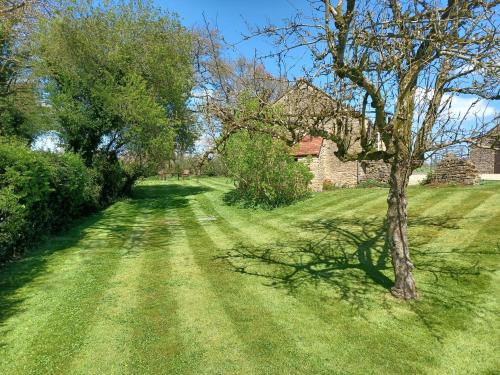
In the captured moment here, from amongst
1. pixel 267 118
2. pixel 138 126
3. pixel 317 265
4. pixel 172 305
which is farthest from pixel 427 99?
pixel 138 126

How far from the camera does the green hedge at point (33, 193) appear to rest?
8336 millimetres

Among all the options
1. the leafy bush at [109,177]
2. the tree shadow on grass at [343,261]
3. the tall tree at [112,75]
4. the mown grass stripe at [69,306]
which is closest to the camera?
the mown grass stripe at [69,306]

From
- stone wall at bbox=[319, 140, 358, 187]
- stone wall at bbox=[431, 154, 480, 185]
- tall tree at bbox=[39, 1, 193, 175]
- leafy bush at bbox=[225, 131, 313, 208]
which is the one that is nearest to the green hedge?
tall tree at bbox=[39, 1, 193, 175]

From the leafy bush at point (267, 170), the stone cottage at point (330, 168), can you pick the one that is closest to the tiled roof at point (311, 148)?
the stone cottage at point (330, 168)

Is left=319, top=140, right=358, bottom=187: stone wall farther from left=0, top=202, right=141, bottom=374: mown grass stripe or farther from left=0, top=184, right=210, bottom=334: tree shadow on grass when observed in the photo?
left=0, top=202, right=141, bottom=374: mown grass stripe

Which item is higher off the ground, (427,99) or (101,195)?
(427,99)

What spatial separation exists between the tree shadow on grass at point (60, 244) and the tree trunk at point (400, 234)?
646cm

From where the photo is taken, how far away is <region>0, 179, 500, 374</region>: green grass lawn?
4.63 m

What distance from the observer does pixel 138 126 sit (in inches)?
757

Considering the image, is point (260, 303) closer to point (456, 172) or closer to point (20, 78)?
point (456, 172)

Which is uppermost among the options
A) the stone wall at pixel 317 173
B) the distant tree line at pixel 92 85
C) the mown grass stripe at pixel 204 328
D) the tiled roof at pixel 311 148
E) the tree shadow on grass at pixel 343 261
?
the distant tree line at pixel 92 85

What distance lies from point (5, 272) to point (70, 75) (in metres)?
12.5

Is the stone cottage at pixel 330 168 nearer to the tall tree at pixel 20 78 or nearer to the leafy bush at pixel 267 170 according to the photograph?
the leafy bush at pixel 267 170

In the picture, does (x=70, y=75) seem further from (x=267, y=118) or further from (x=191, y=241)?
(x=267, y=118)
